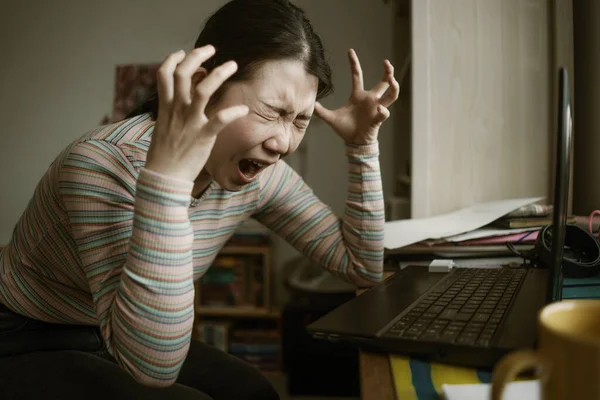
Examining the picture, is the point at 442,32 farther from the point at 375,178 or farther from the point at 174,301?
the point at 174,301

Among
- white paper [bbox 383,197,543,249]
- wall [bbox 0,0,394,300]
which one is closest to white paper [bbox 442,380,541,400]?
white paper [bbox 383,197,543,249]

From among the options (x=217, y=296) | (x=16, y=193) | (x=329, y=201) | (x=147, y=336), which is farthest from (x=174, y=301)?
(x=16, y=193)

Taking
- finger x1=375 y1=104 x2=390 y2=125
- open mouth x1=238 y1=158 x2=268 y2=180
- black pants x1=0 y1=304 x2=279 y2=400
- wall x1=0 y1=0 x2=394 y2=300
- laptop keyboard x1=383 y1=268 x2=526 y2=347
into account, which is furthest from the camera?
wall x1=0 y1=0 x2=394 y2=300

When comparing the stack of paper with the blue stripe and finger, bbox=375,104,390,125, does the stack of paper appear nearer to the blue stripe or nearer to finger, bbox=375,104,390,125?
finger, bbox=375,104,390,125

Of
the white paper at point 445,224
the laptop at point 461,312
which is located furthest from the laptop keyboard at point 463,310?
the white paper at point 445,224

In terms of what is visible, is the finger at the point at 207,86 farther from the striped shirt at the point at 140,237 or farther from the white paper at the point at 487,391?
the white paper at the point at 487,391

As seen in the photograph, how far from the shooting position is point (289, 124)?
890 mm

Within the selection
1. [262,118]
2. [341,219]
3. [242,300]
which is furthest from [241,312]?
[262,118]

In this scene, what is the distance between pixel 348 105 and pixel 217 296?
1854 mm

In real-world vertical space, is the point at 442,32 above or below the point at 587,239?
above

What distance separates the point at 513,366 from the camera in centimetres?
27

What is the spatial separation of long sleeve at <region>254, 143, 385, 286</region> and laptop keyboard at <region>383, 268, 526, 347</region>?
0.21 m

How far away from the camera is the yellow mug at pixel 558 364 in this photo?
0.85 feet

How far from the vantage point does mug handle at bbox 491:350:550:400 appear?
269 mm
